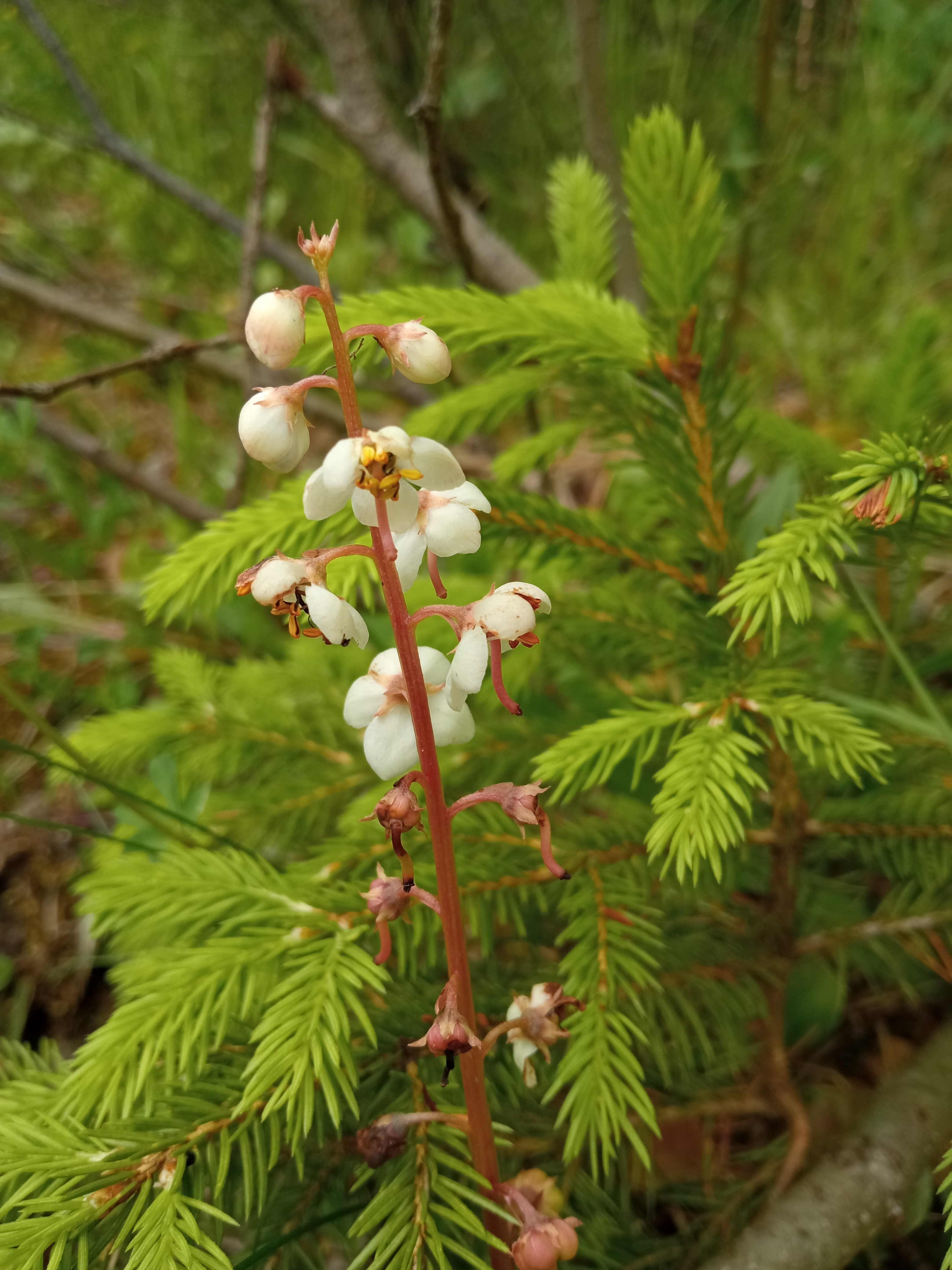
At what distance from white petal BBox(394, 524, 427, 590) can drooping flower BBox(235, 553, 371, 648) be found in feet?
0.16

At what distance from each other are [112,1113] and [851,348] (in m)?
2.35

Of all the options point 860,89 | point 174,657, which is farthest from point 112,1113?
point 860,89

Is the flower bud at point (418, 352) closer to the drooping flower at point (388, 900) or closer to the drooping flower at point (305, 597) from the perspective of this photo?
the drooping flower at point (305, 597)

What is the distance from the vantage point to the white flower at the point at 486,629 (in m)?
0.51

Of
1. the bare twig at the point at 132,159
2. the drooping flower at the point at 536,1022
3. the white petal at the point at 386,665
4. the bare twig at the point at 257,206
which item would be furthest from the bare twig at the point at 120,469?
the drooping flower at the point at 536,1022

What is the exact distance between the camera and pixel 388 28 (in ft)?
7.10

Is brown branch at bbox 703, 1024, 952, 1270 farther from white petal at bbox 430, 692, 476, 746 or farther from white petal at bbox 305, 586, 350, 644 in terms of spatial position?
white petal at bbox 305, 586, 350, 644

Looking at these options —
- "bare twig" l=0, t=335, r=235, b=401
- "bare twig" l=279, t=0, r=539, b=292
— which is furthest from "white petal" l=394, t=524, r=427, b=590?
"bare twig" l=279, t=0, r=539, b=292

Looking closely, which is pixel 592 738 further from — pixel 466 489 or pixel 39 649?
pixel 39 649

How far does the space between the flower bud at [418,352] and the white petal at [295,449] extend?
0.07 m

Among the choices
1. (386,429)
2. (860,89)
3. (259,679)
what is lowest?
(386,429)

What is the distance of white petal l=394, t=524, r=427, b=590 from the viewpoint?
54 cm

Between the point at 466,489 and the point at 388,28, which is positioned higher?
the point at 388,28

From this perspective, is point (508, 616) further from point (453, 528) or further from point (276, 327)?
point (276, 327)
